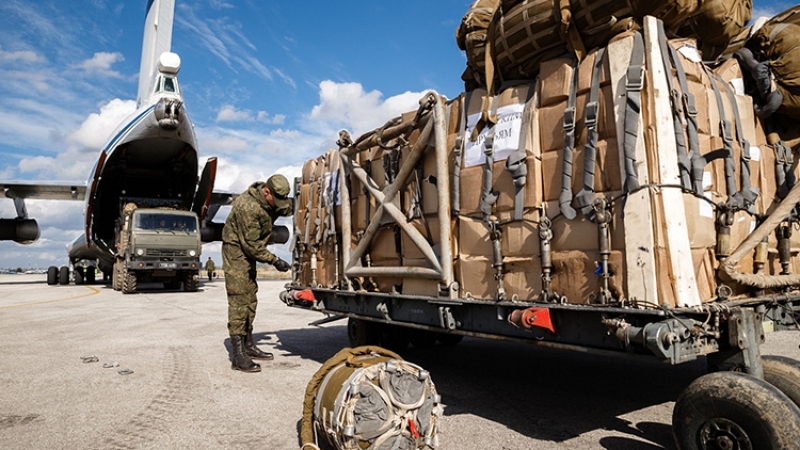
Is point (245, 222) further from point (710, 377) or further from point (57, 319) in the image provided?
point (57, 319)

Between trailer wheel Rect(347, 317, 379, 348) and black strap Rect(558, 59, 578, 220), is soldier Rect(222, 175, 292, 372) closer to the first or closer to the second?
trailer wheel Rect(347, 317, 379, 348)

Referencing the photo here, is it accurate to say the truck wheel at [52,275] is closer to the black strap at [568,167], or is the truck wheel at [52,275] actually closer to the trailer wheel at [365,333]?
the trailer wheel at [365,333]

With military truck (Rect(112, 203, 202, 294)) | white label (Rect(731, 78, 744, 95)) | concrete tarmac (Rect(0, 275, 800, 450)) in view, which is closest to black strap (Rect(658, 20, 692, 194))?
white label (Rect(731, 78, 744, 95))

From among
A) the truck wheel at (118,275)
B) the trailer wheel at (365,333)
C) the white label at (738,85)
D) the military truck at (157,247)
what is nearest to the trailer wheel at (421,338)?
the trailer wheel at (365,333)

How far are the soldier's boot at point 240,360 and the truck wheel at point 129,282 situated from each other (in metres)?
13.9

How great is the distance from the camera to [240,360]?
6016mm

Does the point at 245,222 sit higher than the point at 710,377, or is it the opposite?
the point at 245,222

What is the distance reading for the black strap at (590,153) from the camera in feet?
11.6

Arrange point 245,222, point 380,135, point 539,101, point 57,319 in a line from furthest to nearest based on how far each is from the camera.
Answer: point 57,319 < point 245,222 < point 380,135 < point 539,101

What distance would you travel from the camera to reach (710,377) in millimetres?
2891

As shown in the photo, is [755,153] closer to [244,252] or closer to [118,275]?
[244,252]

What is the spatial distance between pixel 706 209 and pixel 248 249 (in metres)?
4.86

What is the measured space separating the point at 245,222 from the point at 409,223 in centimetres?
230

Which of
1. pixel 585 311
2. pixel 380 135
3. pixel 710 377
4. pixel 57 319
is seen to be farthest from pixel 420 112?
pixel 57 319
